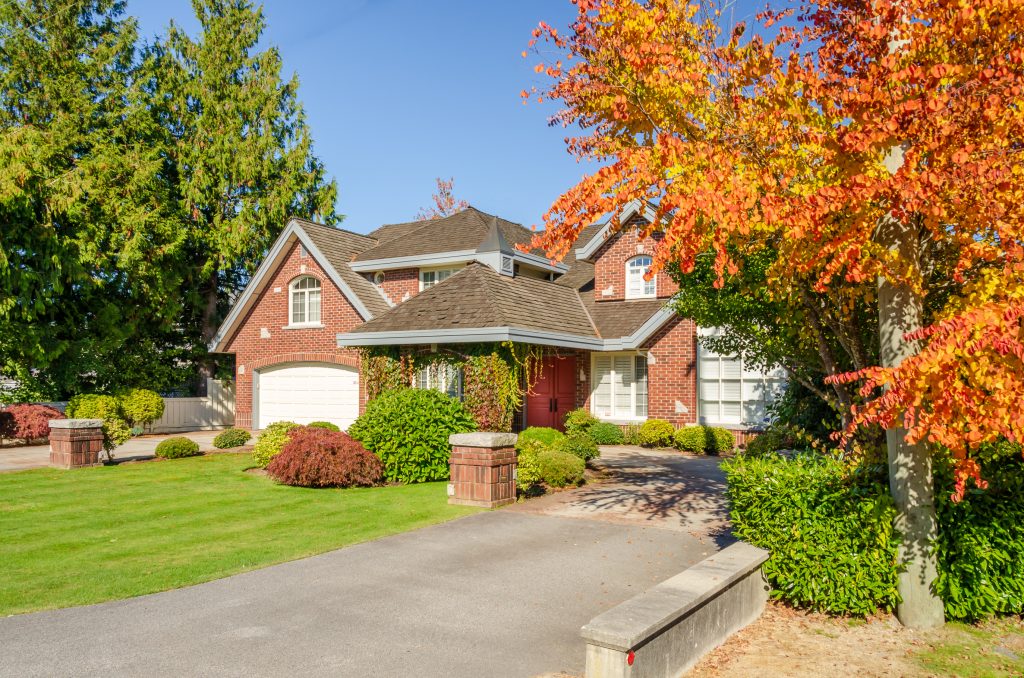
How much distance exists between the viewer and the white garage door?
24016mm

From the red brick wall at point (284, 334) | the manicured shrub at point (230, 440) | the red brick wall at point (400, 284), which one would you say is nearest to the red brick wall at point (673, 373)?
the red brick wall at point (400, 284)

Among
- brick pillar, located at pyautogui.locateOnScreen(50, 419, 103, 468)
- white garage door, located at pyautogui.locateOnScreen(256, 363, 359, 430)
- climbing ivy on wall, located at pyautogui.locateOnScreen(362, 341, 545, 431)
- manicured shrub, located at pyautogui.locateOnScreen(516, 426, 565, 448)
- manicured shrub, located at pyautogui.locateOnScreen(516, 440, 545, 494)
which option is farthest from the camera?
white garage door, located at pyautogui.locateOnScreen(256, 363, 359, 430)

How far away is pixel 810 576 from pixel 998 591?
1.59 metres

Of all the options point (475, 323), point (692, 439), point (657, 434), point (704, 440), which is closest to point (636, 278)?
point (657, 434)

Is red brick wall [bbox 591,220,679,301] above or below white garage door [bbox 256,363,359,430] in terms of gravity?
above

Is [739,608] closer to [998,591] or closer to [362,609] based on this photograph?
[998,591]

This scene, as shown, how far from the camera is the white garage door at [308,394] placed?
24016 millimetres

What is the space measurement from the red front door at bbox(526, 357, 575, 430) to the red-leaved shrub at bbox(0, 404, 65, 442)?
564 inches

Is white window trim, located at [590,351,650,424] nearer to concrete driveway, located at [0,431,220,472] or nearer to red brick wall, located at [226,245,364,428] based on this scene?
red brick wall, located at [226,245,364,428]

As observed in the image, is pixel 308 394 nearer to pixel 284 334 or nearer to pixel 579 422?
pixel 284 334

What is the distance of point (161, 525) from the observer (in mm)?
10719

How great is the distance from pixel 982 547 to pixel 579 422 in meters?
15.1

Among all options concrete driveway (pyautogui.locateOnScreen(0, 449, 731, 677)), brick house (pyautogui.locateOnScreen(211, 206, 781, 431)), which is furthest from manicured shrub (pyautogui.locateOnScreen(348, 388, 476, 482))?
concrete driveway (pyautogui.locateOnScreen(0, 449, 731, 677))

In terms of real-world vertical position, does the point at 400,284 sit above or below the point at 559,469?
above
